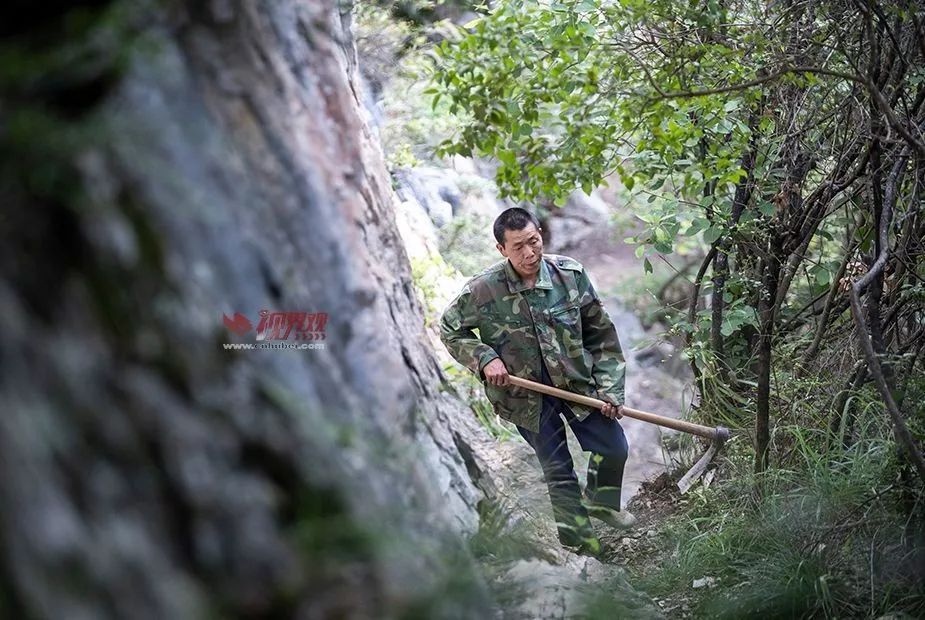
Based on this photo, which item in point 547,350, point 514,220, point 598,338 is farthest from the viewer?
point 598,338

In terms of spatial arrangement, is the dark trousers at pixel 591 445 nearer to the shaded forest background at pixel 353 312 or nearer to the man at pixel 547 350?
the man at pixel 547 350

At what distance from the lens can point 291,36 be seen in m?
2.94

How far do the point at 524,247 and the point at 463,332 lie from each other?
637mm

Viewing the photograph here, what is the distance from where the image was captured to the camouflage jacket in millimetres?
5051

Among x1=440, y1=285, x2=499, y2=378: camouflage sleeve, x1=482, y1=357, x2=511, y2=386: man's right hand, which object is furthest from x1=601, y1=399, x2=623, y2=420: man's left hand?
x1=440, y1=285, x2=499, y2=378: camouflage sleeve

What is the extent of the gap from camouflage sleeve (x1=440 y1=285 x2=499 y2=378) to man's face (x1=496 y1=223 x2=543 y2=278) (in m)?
0.37

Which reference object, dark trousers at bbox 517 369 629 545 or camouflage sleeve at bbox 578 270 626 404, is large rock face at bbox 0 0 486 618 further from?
camouflage sleeve at bbox 578 270 626 404

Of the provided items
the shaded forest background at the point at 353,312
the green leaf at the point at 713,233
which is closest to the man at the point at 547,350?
the shaded forest background at the point at 353,312

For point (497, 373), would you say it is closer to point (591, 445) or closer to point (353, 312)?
point (591, 445)

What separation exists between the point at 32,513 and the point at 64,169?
73cm

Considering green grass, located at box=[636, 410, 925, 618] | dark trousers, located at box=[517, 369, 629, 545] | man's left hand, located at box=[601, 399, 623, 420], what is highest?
man's left hand, located at box=[601, 399, 623, 420]

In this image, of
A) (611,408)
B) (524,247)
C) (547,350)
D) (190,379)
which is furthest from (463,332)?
(190,379)

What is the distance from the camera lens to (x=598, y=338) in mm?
5160

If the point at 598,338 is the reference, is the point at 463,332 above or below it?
above
